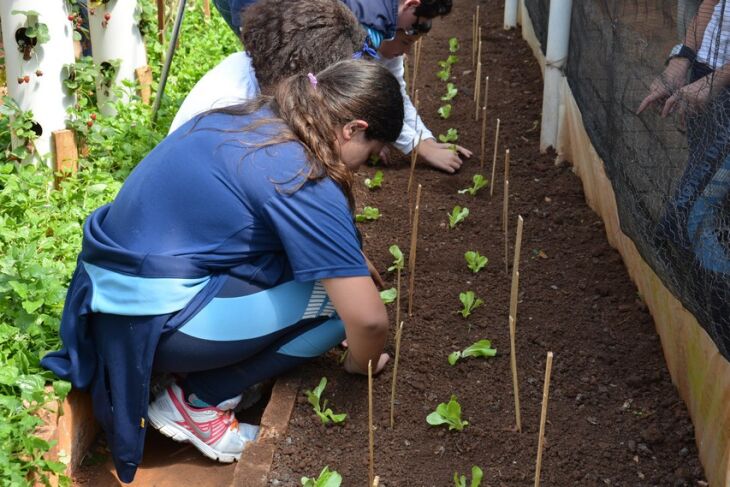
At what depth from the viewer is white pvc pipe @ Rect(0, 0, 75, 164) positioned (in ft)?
11.5

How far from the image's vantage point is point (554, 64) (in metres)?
4.03

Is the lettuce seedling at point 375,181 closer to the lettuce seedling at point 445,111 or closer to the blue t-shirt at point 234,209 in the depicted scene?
the lettuce seedling at point 445,111

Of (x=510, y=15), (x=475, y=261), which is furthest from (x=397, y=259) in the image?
(x=510, y=15)

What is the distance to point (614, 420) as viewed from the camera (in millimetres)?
2467

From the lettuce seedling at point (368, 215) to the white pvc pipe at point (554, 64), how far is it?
956mm

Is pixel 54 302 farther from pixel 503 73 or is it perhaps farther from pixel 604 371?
pixel 503 73

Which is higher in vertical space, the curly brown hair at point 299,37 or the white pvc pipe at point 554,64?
the curly brown hair at point 299,37

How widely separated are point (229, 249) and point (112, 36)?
218 cm

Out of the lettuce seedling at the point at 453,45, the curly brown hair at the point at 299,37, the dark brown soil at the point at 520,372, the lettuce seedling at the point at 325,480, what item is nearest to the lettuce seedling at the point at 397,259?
the dark brown soil at the point at 520,372

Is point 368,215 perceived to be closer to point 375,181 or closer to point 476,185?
point 375,181

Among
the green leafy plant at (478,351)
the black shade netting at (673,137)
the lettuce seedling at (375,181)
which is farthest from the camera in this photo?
the lettuce seedling at (375,181)

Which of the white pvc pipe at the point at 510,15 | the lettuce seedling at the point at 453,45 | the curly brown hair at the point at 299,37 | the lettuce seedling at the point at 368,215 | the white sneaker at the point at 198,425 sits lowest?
the white sneaker at the point at 198,425

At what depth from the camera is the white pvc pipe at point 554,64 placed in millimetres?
3936

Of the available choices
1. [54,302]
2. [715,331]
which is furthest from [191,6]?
[715,331]
